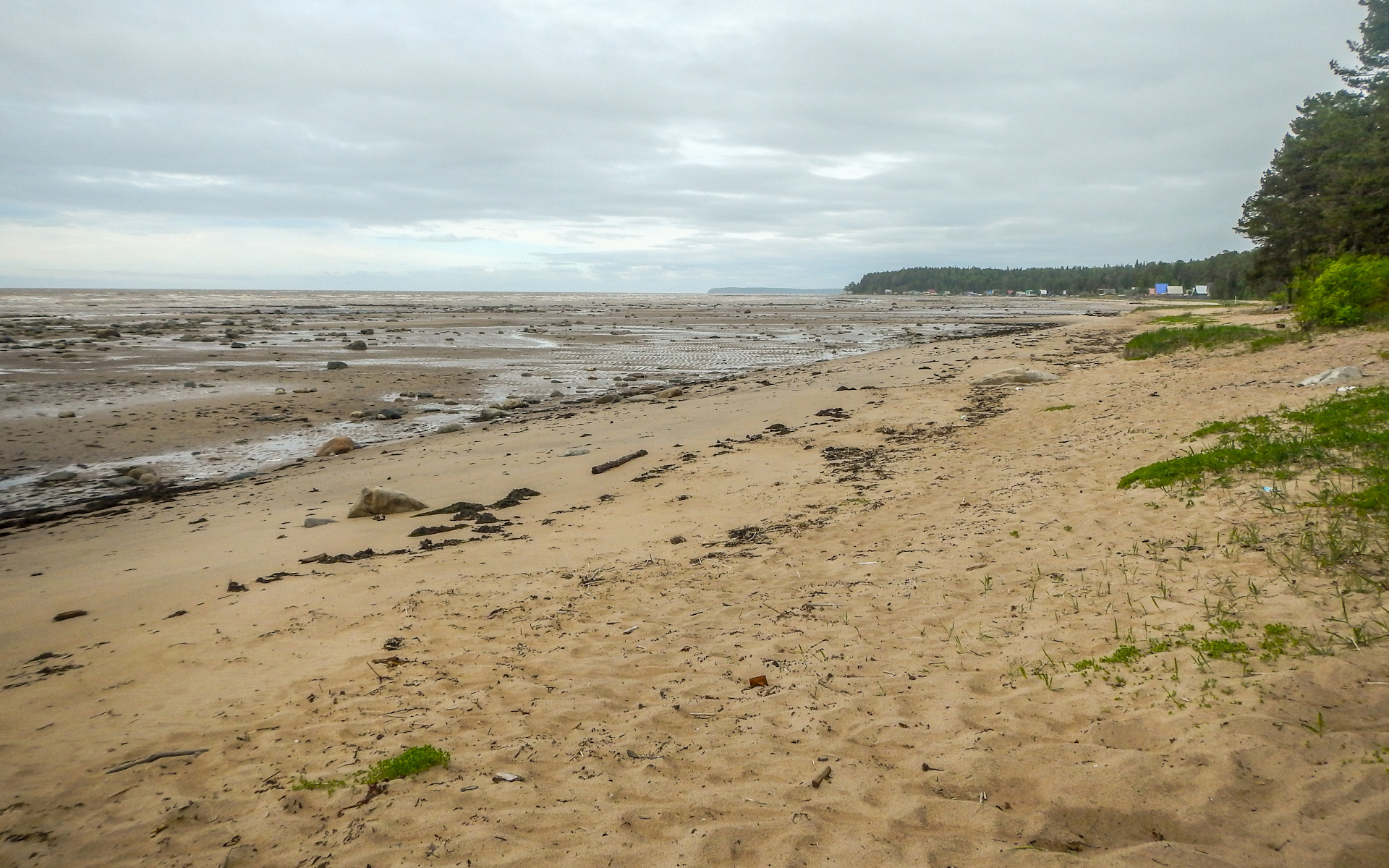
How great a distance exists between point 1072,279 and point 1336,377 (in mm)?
153850

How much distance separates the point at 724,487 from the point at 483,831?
6.63 m

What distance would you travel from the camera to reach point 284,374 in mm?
23531

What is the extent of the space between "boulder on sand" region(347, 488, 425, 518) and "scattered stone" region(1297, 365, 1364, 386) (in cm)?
1216

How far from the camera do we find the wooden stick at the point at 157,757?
3.95 metres

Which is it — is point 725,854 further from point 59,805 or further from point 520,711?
point 59,805

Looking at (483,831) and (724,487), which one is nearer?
(483,831)

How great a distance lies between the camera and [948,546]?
658cm

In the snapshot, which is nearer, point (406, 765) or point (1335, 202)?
point (406, 765)

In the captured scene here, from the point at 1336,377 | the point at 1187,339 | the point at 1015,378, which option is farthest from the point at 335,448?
the point at 1187,339

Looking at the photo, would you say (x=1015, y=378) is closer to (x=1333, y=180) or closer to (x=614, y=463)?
(x=614, y=463)

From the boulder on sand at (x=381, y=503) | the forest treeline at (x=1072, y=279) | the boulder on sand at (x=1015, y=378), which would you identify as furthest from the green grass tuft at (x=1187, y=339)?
the forest treeline at (x=1072, y=279)

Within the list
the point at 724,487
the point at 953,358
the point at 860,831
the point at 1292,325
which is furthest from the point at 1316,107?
the point at 860,831

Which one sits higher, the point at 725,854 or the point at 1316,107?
the point at 1316,107

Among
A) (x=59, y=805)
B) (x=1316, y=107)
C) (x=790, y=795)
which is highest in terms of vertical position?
(x=1316, y=107)
